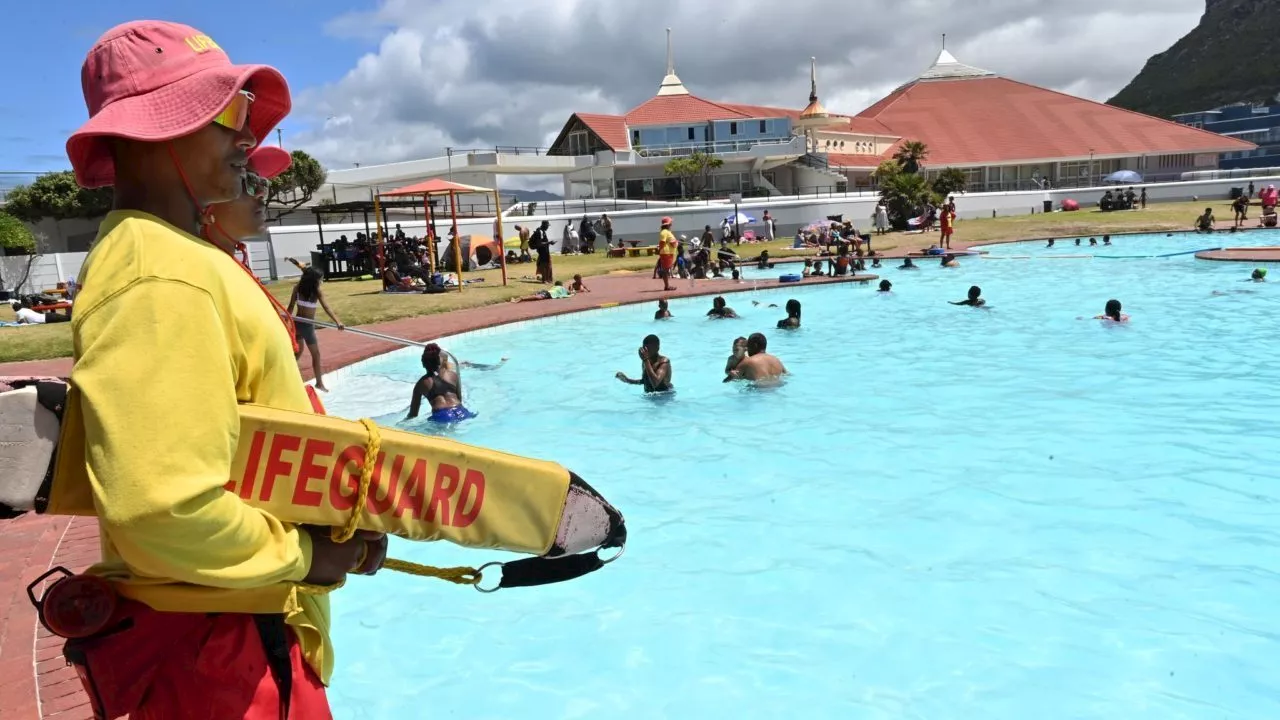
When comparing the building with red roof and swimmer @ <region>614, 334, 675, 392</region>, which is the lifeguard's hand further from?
the building with red roof

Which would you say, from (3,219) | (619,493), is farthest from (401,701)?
(3,219)

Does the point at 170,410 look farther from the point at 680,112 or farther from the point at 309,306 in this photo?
the point at 680,112

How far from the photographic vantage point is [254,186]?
1722mm

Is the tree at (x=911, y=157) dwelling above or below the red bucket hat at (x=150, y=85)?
above

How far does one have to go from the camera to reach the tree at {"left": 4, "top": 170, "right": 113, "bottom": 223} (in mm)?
35250

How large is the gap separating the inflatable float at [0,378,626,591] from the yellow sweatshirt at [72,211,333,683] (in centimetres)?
9

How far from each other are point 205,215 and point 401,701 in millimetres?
3743

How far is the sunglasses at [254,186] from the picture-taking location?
1673mm

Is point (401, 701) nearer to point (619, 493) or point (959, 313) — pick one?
point (619, 493)

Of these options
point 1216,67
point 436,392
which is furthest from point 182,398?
point 1216,67

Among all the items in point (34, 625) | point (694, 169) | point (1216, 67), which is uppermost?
point (1216, 67)

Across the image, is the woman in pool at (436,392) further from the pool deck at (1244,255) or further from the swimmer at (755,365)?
the pool deck at (1244,255)

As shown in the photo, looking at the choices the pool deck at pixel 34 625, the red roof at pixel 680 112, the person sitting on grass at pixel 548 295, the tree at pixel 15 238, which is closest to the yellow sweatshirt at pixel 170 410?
the pool deck at pixel 34 625

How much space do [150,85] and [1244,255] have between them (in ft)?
88.1
